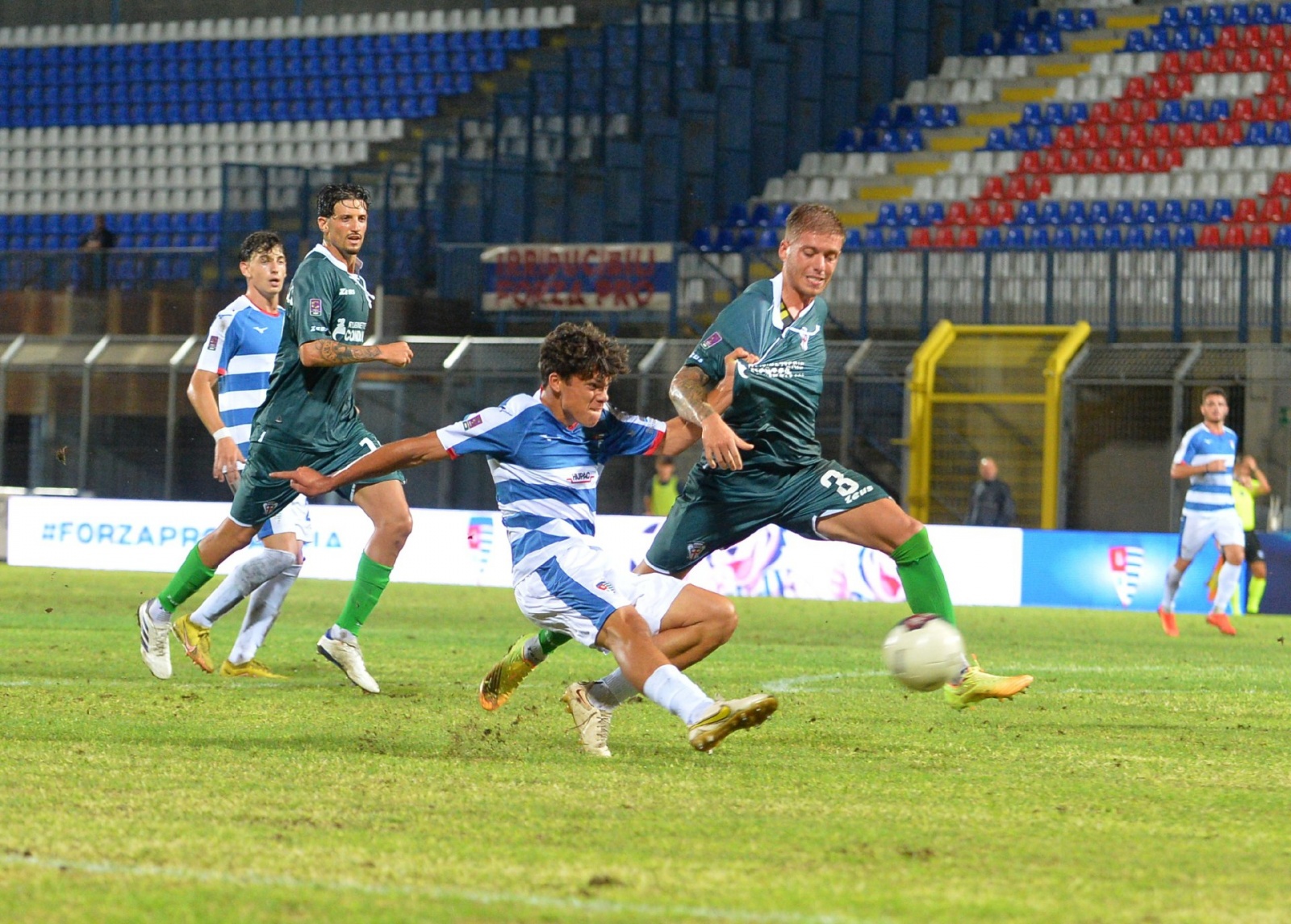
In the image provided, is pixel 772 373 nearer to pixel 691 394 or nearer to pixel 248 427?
pixel 691 394

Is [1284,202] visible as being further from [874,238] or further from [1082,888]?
[1082,888]

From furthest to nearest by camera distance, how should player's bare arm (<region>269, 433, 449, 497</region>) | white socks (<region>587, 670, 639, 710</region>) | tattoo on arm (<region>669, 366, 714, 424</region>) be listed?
tattoo on arm (<region>669, 366, 714, 424</region>) → white socks (<region>587, 670, 639, 710</region>) → player's bare arm (<region>269, 433, 449, 497</region>)

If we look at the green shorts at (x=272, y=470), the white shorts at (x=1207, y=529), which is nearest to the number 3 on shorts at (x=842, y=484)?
the green shorts at (x=272, y=470)

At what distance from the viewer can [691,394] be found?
668 centimetres

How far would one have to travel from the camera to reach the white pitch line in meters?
3.77

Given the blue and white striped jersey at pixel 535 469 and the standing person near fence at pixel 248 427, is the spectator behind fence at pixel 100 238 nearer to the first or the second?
the standing person near fence at pixel 248 427

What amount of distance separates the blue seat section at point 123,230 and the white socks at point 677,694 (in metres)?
25.1

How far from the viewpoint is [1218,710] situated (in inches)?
328

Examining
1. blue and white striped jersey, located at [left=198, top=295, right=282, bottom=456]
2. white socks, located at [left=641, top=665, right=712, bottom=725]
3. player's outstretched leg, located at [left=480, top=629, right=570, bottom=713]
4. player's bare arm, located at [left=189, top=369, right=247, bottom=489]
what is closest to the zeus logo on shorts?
player's outstretched leg, located at [left=480, top=629, right=570, bottom=713]

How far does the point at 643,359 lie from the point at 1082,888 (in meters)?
16.4

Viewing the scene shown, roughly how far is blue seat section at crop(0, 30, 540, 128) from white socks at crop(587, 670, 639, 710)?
25523 mm

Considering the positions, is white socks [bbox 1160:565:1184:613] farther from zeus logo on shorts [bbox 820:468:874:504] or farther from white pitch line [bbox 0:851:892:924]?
white pitch line [bbox 0:851:892:924]

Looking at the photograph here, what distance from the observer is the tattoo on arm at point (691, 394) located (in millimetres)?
6566

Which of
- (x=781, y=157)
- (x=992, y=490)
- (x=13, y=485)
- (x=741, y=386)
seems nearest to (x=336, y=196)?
(x=741, y=386)
